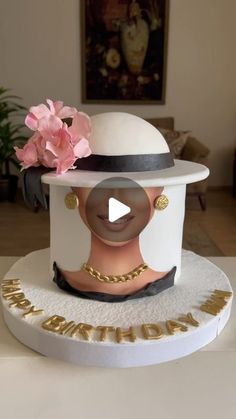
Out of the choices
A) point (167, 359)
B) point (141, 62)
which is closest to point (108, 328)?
point (167, 359)

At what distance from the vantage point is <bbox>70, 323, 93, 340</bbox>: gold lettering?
23.8 inches

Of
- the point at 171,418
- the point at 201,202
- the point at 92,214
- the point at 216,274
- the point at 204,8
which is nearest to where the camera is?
the point at 171,418

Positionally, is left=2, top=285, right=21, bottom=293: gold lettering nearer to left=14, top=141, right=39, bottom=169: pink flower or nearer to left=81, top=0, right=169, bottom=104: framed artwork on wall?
left=14, top=141, right=39, bottom=169: pink flower

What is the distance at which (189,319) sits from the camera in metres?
0.65

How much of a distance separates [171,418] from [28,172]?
17.5 inches

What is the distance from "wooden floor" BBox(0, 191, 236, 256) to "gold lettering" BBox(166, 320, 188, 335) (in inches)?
71.2

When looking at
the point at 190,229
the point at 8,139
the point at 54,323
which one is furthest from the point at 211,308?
the point at 8,139

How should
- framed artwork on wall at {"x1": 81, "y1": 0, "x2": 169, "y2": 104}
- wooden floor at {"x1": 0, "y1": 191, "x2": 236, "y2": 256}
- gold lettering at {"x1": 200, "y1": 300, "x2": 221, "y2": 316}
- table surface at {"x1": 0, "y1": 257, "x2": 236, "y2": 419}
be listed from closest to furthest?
1. table surface at {"x1": 0, "y1": 257, "x2": 236, "y2": 419}
2. gold lettering at {"x1": 200, "y1": 300, "x2": 221, "y2": 316}
3. wooden floor at {"x1": 0, "y1": 191, "x2": 236, "y2": 256}
4. framed artwork on wall at {"x1": 81, "y1": 0, "x2": 169, "y2": 104}

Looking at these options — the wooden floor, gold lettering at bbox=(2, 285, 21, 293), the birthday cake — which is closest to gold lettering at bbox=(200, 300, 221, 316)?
the birthday cake

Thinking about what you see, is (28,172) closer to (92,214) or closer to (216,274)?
(92,214)

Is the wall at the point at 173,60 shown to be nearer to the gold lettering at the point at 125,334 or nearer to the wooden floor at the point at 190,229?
the wooden floor at the point at 190,229

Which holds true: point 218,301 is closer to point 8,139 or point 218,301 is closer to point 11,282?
point 11,282

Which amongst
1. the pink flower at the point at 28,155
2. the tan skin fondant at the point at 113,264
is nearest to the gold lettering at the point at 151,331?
the tan skin fondant at the point at 113,264

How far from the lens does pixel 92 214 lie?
2.22 feet
